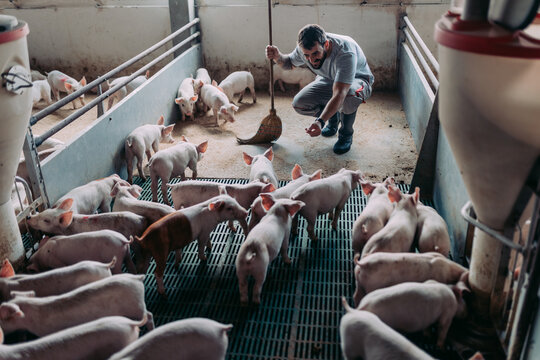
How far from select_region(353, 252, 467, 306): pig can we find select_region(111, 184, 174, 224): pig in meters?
1.56

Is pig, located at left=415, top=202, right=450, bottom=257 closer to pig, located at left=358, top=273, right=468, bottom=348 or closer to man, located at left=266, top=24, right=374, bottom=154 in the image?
pig, located at left=358, top=273, right=468, bottom=348

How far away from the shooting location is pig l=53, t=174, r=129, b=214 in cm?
402

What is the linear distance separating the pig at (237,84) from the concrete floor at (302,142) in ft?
0.64

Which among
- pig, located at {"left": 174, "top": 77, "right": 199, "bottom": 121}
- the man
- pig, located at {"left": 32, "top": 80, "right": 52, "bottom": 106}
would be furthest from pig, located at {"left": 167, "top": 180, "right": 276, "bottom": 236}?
pig, located at {"left": 32, "top": 80, "right": 52, "bottom": 106}

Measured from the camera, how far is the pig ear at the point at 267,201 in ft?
12.6

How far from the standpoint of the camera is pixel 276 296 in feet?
11.6

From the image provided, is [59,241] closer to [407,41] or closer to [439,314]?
[439,314]

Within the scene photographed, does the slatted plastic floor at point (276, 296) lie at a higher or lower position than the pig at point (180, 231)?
lower

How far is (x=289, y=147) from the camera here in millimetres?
5938

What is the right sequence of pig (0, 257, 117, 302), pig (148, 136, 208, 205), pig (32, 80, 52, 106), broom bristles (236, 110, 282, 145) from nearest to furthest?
pig (0, 257, 117, 302) < pig (148, 136, 208, 205) < broom bristles (236, 110, 282, 145) < pig (32, 80, 52, 106)

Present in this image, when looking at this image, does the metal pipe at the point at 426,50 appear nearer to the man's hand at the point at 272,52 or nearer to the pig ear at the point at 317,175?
the pig ear at the point at 317,175

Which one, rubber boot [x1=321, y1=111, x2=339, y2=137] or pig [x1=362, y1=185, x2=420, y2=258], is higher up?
pig [x1=362, y1=185, x2=420, y2=258]

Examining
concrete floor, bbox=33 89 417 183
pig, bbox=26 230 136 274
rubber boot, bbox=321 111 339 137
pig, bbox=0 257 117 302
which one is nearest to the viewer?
pig, bbox=0 257 117 302

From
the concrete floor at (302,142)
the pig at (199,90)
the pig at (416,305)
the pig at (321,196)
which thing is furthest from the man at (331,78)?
the pig at (416,305)
